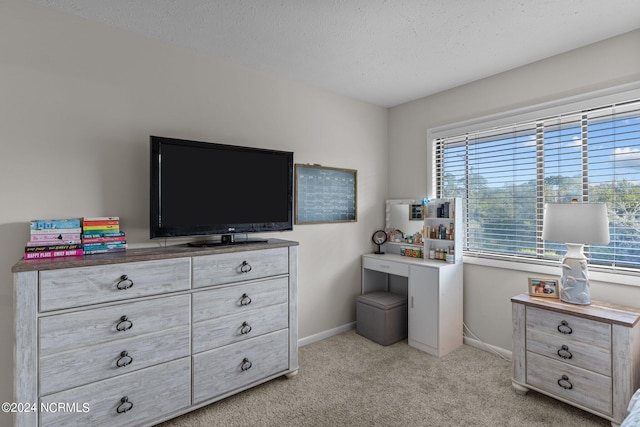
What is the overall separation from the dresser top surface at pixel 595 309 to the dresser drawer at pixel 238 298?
1.78 meters

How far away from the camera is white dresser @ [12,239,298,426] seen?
154cm

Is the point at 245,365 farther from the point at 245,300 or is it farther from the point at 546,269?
the point at 546,269

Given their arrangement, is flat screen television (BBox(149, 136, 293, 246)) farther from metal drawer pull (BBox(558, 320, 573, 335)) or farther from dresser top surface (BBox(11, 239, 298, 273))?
metal drawer pull (BBox(558, 320, 573, 335))

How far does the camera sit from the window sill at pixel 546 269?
2172 millimetres

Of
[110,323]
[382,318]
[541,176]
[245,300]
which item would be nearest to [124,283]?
[110,323]

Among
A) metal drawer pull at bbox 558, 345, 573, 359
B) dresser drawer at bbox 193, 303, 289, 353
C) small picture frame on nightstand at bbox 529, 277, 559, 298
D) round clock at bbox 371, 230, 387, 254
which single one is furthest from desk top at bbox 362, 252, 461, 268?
dresser drawer at bbox 193, 303, 289, 353

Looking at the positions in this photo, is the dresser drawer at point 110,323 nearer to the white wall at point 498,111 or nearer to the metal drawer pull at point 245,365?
the metal drawer pull at point 245,365

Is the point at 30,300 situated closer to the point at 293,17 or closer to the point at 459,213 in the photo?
the point at 293,17

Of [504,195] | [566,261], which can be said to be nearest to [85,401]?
[566,261]

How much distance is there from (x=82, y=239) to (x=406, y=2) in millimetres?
2404

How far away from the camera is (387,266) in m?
3.28

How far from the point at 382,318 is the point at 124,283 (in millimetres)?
2238

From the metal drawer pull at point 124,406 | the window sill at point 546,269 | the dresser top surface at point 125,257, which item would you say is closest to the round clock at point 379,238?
the window sill at point 546,269

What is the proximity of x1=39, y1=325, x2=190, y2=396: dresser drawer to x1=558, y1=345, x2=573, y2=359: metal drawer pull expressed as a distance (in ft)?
8.02
